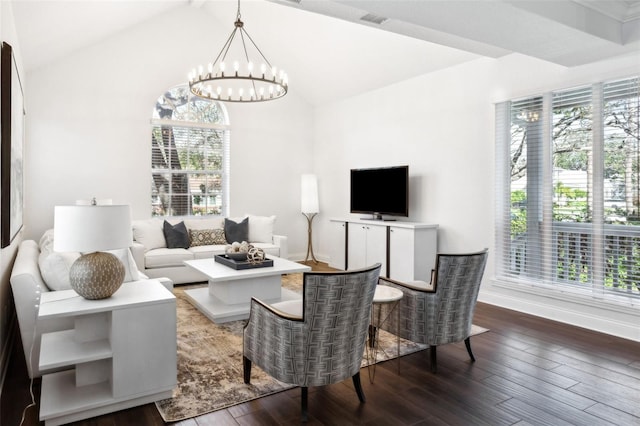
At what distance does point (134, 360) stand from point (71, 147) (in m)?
4.46

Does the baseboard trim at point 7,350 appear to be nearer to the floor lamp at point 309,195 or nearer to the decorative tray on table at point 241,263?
the decorative tray on table at point 241,263

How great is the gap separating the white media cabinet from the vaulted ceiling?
6.97ft

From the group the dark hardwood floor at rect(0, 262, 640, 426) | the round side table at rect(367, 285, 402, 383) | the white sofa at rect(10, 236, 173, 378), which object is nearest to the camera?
the dark hardwood floor at rect(0, 262, 640, 426)

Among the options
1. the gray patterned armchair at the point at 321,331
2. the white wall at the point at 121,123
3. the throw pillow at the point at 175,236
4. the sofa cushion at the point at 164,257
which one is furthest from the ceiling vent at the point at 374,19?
the white wall at the point at 121,123

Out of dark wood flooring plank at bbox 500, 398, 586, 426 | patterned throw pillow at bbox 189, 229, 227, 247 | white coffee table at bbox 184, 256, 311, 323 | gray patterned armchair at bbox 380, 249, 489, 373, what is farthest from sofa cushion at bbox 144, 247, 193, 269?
dark wood flooring plank at bbox 500, 398, 586, 426

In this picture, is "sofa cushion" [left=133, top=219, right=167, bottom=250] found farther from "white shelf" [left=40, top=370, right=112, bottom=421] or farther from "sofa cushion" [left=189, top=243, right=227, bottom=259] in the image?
"white shelf" [left=40, top=370, right=112, bottom=421]

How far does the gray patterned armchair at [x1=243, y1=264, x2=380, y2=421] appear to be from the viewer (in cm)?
227

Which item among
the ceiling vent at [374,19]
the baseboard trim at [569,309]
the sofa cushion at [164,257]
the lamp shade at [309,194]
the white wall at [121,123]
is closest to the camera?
the ceiling vent at [374,19]

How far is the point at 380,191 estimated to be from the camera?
6094mm

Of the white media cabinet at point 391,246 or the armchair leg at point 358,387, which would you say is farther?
the white media cabinet at point 391,246

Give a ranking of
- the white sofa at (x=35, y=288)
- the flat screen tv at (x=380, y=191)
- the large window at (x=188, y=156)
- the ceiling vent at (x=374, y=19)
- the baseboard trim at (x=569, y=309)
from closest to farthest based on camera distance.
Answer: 1. the white sofa at (x=35, y=288)
2. the ceiling vent at (x=374, y=19)
3. the baseboard trim at (x=569, y=309)
4. the flat screen tv at (x=380, y=191)
5. the large window at (x=188, y=156)

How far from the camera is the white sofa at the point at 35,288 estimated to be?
2619 millimetres

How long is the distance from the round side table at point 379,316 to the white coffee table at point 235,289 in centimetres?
116

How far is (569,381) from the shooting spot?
2869 millimetres
